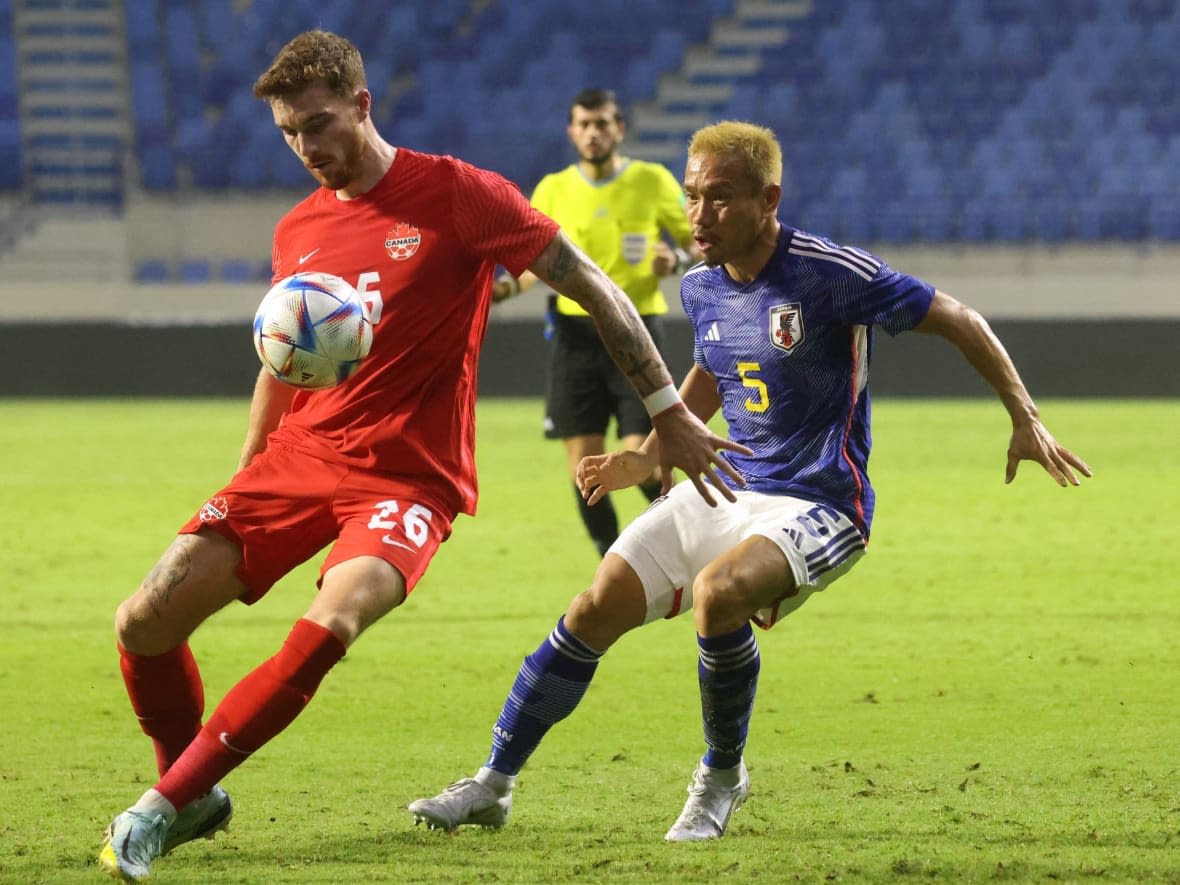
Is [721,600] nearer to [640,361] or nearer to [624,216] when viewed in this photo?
[640,361]

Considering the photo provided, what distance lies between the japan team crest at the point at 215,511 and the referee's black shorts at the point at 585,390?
15.7 feet

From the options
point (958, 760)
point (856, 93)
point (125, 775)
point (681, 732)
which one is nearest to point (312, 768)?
point (125, 775)

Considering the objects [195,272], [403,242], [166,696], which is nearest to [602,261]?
[403,242]

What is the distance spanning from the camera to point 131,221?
24.7m

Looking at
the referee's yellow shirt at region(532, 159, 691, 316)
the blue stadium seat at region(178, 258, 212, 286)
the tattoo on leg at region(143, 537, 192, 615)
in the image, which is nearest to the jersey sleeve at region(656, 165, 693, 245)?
the referee's yellow shirt at region(532, 159, 691, 316)

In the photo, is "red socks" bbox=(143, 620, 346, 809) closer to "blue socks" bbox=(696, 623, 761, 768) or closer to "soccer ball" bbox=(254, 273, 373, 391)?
"soccer ball" bbox=(254, 273, 373, 391)

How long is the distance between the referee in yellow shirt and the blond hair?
407 centimetres

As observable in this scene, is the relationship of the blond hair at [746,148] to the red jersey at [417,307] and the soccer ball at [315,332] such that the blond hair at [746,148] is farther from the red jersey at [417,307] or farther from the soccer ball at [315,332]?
the soccer ball at [315,332]

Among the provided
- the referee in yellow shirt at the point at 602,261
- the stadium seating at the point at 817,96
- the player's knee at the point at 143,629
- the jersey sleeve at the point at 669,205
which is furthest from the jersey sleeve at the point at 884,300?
the stadium seating at the point at 817,96

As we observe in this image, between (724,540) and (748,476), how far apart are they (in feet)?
0.88

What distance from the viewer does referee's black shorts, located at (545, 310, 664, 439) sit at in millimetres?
8883

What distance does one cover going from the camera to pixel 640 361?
13.3 ft

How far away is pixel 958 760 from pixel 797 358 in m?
1.33

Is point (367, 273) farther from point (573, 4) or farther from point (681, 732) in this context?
point (573, 4)
